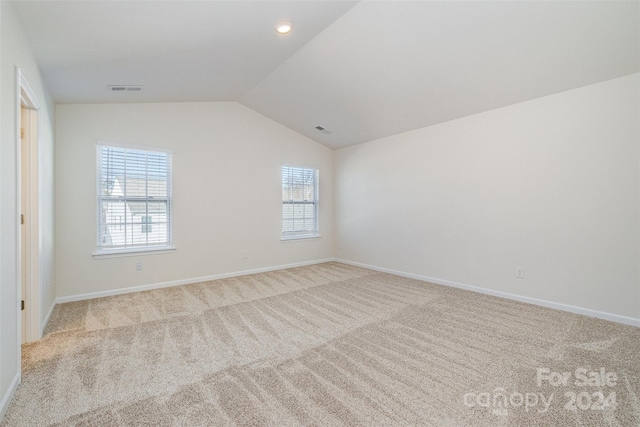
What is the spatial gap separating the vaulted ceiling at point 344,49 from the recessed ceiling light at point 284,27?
7 centimetres

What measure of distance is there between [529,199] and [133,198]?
5.31 m

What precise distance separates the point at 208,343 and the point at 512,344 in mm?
2681

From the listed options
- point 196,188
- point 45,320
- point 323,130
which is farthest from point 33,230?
point 323,130

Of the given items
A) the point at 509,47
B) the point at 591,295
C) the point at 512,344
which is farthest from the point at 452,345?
the point at 509,47

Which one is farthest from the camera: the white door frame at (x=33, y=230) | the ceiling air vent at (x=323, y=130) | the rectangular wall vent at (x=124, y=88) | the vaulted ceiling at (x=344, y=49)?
the ceiling air vent at (x=323, y=130)

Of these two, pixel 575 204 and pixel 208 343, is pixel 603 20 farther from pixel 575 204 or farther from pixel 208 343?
pixel 208 343

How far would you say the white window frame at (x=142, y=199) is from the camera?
3.85 metres

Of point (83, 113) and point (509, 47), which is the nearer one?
point (509, 47)

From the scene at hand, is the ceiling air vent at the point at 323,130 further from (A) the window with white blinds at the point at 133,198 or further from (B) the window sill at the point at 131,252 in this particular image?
(B) the window sill at the point at 131,252

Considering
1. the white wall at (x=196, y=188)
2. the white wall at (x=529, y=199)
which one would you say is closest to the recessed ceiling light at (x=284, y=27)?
the white wall at (x=196, y=188)

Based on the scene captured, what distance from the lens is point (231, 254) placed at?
496 centimetres

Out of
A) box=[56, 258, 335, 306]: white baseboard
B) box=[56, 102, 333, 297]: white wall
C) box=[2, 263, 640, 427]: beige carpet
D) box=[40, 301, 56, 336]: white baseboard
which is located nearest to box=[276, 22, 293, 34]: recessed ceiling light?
box=[56, 102, 333, 297]: white wall

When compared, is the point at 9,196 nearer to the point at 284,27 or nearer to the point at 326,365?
the point at 326,365

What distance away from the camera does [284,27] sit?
276 centimetres
